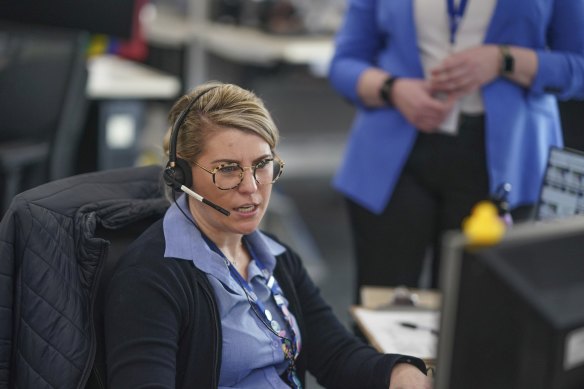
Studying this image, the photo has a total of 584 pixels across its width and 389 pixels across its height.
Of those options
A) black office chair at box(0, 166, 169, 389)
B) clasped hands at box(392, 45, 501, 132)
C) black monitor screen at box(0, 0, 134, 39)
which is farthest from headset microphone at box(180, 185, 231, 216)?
black monitor screen at box(0, 0, 134, 39)

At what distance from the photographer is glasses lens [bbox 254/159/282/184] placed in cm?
148

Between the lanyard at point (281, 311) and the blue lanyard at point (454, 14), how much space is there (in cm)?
71

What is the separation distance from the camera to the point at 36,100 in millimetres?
2760

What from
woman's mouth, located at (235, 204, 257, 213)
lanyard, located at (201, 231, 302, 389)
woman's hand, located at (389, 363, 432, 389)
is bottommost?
woman's hand, located at (389, 363, 432, 389)

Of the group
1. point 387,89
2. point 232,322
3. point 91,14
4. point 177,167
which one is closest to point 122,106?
point 91,14

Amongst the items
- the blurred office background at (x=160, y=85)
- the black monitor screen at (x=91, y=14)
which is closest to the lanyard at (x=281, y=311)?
the blurred office background at (x=160, y=85)

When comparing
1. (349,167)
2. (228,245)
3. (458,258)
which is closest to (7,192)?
(349,167)

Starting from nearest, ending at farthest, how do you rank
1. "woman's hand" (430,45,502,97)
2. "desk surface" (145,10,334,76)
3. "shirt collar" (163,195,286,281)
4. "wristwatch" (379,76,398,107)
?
"shirt collar" (163,195,286,281) < "woman's hand" (430,45,502,97) < "wristwatch" (379,76,398,107) < "desk surface" (145,10,334,76)

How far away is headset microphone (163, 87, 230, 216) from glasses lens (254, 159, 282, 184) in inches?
3.4

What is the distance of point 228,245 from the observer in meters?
1.53

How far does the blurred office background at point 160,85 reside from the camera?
109 inches

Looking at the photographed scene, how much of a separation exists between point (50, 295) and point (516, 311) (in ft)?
2.62

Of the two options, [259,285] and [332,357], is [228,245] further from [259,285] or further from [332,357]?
[332,357]

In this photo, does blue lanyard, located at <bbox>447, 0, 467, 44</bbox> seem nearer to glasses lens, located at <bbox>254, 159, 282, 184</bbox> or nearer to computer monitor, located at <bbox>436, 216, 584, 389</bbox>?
glasses lens, located at <bbox>254, 159, 282, 184</bbox>
